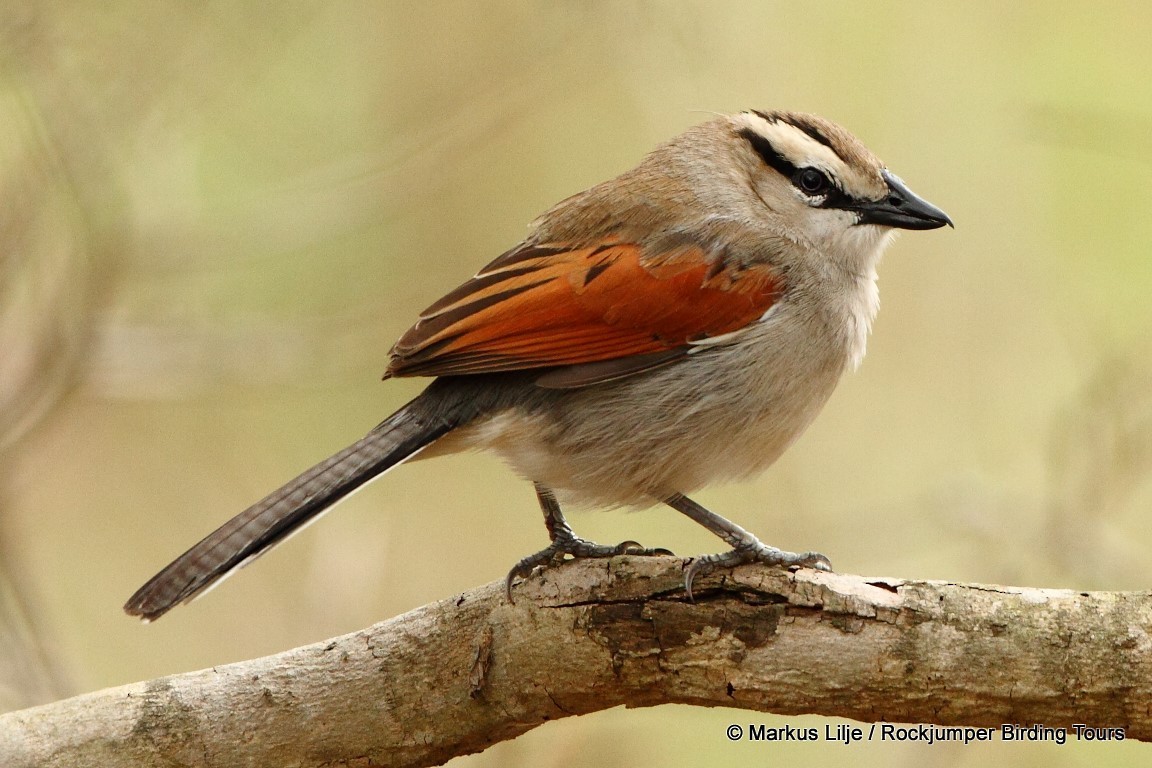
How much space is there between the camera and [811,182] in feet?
14.8

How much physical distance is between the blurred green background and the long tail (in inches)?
43.4

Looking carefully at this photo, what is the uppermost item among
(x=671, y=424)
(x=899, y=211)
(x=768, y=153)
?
(x=768, y=153)

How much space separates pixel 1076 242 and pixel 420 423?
3.96m

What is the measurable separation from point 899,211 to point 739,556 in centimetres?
153

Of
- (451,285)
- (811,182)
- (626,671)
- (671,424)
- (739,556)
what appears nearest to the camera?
(626,671)

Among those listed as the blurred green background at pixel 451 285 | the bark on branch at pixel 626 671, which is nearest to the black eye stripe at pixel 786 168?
the blurred green background at pixel 451 285

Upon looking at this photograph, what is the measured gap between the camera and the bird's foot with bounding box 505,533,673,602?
11.8ft

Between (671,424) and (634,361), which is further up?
(634,361)

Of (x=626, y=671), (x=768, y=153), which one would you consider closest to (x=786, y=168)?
→ (x=768, y=153)

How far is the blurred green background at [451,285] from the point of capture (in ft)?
16.3

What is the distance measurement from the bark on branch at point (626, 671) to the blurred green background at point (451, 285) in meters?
1.34

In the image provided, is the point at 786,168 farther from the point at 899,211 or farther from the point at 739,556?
the point at 739,556

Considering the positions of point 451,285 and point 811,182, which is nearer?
point 811,182

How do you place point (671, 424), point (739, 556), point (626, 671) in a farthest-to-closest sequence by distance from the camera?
point (671, 424) < point (739, 556) < point (626, 671)
